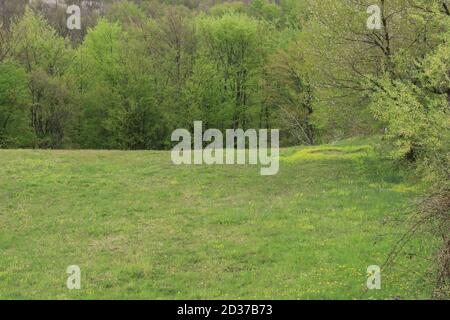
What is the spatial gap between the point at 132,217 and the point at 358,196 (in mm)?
9635

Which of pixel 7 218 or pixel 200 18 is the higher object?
pixel 200 18

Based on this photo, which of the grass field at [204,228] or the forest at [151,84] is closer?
the grass field at [204,228]

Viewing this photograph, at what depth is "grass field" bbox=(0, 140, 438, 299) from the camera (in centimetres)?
1447

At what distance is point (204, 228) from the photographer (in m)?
20.1

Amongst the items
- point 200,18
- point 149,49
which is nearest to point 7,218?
point 149,49

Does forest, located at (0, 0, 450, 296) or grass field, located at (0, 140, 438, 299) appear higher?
forest, located at (0, 0, 450, 296)

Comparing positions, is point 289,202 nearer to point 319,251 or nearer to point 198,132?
point 319,251

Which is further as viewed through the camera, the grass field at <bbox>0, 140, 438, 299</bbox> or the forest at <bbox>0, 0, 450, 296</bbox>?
the forest at <bbox>0, 0, 450, 296</bbox>

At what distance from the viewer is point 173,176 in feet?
95.2

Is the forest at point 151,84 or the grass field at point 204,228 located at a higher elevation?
the forest at point 151,84

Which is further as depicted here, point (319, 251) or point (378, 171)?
point (378, 171)

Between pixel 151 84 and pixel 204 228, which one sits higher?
pixel 151 84

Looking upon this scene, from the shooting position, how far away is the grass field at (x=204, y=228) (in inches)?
570

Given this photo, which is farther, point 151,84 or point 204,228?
point 151,84
